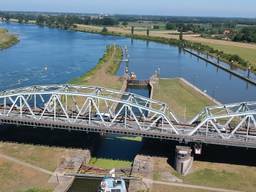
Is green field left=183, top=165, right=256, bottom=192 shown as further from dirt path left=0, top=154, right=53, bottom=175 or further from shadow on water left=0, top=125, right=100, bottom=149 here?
dirt path left=0, top=154, right=53, bottom=175

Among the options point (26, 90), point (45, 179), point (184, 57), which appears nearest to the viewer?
point (45, 179)

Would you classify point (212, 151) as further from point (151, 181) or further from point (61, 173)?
point (61, 173)

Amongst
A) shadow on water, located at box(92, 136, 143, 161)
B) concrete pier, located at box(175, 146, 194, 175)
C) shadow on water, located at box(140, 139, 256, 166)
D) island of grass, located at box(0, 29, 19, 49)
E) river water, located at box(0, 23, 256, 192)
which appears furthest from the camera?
island of grass, located at box(0, 29, 19, 49)

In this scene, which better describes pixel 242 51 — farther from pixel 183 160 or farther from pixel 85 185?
pixel 85 185

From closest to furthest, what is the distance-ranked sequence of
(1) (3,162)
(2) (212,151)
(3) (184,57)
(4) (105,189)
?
(4) (105,189), (1) (3,162), (2) (212,151), (3) (184,57)

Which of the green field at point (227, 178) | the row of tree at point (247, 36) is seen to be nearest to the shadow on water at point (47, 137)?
the green field at point (227, 178)

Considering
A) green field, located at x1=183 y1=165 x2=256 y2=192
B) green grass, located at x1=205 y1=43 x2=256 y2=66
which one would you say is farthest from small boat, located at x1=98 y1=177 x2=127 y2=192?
green grass, located at x1=205 y1=43 x2=256 y2=66

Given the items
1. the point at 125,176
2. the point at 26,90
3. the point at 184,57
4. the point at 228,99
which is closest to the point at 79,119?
the point at 26,90
